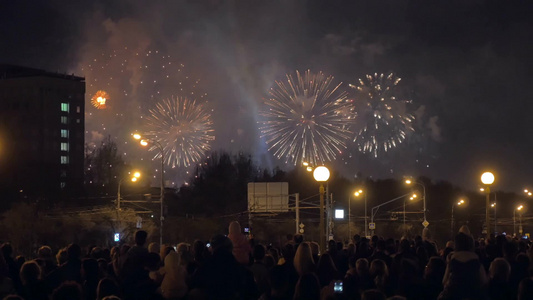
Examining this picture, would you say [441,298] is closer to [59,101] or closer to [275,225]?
[275,225]

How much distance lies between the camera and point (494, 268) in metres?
11.5

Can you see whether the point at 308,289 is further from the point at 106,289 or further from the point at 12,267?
the point at 12,267

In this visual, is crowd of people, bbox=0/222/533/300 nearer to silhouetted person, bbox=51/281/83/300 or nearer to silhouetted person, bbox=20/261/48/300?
silhouetted person, bbox=20/261/48/300

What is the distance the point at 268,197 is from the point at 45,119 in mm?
67360

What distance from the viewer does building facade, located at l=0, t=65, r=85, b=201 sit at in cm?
11606

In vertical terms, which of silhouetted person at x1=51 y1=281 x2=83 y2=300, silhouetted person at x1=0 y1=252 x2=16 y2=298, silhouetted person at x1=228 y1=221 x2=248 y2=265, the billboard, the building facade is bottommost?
silhouetted person at x1=0 y1=252 x2=16 y2=298

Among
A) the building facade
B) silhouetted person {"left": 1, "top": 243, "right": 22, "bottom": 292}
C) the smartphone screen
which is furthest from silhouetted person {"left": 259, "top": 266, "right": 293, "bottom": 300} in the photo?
the building facade

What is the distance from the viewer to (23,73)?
121m

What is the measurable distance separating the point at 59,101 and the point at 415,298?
113 metres

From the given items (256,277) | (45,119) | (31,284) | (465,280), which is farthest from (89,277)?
(45,119)

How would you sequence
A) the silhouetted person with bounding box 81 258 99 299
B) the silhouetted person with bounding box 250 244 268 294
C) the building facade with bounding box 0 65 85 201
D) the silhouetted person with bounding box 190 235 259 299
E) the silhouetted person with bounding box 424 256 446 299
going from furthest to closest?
the building facade with bounding box 0 65 85 201 < the silhouetted person with bounding box 250 244 268 294 < the silhouetted person with bounding box 81 258 99 299 < the silhouetted person with bounding box 424 256 446 299 < the silhouetted person with bounding box 190 235 259 299

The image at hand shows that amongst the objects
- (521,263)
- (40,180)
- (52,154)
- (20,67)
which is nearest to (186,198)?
(40,180)

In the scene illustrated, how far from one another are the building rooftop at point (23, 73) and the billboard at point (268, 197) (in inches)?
2667

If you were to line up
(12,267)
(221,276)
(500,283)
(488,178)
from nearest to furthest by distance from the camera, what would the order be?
(221,276)
(500,283)
(12,267)
(488,178)
